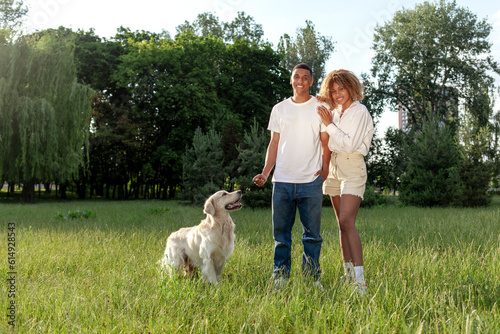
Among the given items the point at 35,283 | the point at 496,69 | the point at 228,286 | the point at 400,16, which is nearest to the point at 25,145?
the point at 35,283

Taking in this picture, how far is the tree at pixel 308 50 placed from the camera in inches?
1213

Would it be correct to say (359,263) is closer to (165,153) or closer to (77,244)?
(77,244)

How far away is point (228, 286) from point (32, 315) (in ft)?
5.92

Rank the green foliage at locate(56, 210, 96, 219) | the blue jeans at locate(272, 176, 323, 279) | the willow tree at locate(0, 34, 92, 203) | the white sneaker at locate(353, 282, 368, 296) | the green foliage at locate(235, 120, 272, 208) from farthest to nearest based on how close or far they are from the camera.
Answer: the willow tree at locate(0, 34, 92, 203), the green foliage at locate(235, 120, 272, 208), the green foliage at locate(56, 210, 96, 219), the blue jeans at locate(272, 176, 323, 279), the white sneaker at locate(353, 282, 368, 296)

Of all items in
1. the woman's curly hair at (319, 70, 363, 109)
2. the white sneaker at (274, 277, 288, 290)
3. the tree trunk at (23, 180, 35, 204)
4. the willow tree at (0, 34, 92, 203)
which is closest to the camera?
the white sneaker at (274, 277, 288, 290)

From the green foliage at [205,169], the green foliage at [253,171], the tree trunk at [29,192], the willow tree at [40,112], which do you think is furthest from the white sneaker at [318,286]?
the tree trunk at [29,192]

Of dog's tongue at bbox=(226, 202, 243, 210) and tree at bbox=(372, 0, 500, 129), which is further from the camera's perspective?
tree at bbox=(372, 0, 500, 129)

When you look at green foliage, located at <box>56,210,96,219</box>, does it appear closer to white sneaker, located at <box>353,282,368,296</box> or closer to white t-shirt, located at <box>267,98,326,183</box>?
white t-shirt, located at <box>267,98,326,183</box>

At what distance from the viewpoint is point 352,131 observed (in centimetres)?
409

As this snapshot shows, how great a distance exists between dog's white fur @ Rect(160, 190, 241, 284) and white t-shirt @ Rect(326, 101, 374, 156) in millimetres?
1230

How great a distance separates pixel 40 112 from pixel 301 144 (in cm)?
1946

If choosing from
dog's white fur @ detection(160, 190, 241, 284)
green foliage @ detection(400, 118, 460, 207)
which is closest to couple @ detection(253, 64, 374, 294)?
dog's white fur @ detection(160, 190, 241, 284)

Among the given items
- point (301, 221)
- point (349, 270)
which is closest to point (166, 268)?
point (301, 221)

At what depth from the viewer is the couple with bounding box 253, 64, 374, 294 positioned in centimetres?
415
